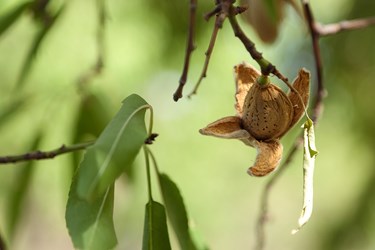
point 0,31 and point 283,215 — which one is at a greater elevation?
point 0,31

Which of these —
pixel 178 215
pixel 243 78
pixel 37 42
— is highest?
pixel 37 42

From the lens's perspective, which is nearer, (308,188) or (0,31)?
(308,188)

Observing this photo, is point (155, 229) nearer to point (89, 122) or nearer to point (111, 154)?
point (111, 154)

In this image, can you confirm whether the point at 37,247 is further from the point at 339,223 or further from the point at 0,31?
the point at 0,31

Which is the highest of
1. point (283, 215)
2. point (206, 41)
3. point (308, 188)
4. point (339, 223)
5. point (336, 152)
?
point (206, 41)

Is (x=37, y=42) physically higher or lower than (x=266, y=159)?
higher

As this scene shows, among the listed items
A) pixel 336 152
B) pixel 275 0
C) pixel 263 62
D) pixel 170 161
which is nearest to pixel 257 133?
pixel 263 62

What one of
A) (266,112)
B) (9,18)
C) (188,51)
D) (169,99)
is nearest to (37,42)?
(9,18)

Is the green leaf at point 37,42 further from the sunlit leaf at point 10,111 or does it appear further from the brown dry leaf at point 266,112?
the brown dry leaf at point 266,112
